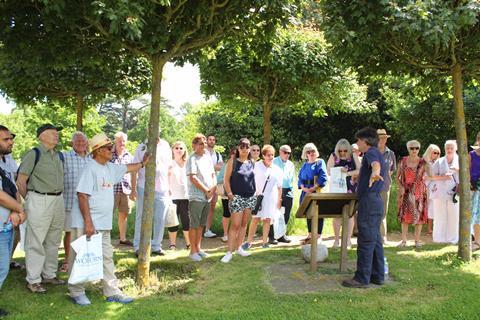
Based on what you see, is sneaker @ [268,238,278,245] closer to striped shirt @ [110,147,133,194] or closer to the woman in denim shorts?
the woman in denim shorts

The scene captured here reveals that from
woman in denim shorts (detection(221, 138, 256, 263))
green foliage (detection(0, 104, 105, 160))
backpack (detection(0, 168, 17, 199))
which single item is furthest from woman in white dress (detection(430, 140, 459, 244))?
green foliage (detection(0, 104, 105, 160))

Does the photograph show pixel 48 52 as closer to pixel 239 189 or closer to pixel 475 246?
pixel 239 189

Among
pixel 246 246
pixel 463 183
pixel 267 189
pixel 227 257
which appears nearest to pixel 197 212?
pixel 227 257

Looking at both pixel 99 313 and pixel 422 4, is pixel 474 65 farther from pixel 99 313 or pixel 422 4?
pixel 99 313

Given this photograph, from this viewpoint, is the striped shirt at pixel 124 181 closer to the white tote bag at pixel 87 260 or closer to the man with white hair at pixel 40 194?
the man with white hair at pixel 40 194

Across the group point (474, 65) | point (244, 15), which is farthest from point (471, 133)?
point (244, 15)

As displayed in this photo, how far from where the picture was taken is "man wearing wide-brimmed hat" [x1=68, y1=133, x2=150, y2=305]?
530cm

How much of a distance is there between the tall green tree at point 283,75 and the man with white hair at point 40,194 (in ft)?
14.5

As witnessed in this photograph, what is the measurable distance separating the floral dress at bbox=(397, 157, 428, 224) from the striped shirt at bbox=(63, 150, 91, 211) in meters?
5.57

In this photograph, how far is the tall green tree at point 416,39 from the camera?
5.68m

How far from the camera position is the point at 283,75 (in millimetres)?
9906

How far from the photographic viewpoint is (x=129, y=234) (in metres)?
9.91

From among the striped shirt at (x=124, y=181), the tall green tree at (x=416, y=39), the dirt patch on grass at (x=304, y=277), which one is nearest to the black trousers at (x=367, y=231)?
the dirt patch on grass at (x=304, y=277)

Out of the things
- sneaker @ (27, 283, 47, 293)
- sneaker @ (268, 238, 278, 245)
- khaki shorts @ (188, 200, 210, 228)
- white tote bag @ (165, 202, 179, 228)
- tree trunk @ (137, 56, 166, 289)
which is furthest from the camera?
sneaker @ (268, 238, 278, 245)
